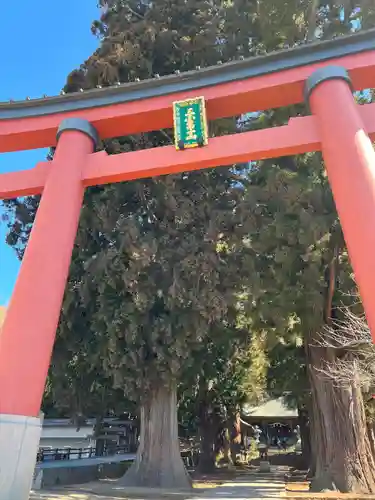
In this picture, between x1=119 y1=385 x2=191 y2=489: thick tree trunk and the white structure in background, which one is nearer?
x1=119 y1=385 x2=191 y2=489: thick tree trunk

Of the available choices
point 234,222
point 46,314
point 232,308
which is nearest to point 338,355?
point 232,308

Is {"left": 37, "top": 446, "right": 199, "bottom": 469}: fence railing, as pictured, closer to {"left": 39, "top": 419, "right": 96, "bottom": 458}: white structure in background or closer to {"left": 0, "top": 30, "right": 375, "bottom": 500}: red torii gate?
{"left": 39, "top": 419, "right": 96, "bottom": 458}: white structure in background

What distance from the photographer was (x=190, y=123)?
5.52 meters

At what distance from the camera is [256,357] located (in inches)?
590

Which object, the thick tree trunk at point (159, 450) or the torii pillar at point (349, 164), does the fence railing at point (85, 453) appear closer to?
the thick tree trunk at point (159, 450)

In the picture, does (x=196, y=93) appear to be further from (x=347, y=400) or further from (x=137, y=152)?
(x=347, y=400)

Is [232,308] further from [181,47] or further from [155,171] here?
[181,47]

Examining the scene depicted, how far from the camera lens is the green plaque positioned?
17.7 ft

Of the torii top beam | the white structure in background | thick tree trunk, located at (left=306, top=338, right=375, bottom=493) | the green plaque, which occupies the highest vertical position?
the torii top beam

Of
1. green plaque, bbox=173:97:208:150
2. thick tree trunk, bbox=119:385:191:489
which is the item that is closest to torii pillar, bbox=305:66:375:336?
green plaque, bbox=173:97:208:150

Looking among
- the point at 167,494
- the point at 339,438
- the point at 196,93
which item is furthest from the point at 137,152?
the point at 339,438

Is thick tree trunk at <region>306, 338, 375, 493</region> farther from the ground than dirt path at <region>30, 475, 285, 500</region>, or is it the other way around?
thick tree trunk at <region>306, 338, 375, 493</region>

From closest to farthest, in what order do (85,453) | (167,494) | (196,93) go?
(196,93) < (167,494) < (85,453)

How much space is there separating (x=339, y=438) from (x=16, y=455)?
7290 mm
